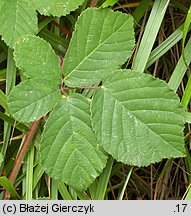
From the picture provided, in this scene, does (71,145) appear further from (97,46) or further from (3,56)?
(3,56)

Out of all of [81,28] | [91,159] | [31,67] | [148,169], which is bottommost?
[148,169]

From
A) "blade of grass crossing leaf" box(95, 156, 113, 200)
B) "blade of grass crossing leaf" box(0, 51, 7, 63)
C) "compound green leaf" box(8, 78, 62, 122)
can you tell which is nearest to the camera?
"compound green leaf" box(8, 78, 62, 122)

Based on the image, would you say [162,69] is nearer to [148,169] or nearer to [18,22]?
[148,169]

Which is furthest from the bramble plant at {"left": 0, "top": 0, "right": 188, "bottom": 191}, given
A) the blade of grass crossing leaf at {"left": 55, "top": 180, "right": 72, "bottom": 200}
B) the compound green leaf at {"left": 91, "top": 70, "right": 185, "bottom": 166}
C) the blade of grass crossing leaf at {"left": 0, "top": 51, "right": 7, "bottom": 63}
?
the blade of grass crossing leaf at {"left": 0, "top": 51, "right": 7, "bottom": 63}

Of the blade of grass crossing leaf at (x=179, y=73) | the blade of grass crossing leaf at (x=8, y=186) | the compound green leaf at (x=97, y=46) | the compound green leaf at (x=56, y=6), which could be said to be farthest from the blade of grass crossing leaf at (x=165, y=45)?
the blade of grass crossing leaf at (x=8, y=186)

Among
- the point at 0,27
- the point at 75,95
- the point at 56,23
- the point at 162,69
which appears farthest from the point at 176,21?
the point at 0,27

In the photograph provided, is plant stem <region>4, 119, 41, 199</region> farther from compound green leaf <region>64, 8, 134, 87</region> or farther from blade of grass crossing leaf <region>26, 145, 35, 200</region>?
compound green leaf <region>64, 8, 134, 87</region>
